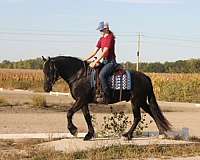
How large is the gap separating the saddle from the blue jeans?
9 cm

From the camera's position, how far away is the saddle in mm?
13453

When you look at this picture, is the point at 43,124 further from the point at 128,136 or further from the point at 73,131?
the point at 128,136

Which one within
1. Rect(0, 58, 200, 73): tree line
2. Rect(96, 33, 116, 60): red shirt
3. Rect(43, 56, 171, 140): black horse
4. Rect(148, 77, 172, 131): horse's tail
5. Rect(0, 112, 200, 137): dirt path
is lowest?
Rect(0, 58, 200, 73): tree line

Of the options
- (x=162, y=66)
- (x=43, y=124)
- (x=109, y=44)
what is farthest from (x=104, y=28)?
(x=162, y=66)

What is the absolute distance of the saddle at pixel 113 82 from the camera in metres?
13.5

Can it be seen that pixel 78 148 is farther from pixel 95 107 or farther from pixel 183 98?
pixel 183 98

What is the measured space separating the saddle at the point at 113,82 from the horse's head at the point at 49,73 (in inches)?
37.0

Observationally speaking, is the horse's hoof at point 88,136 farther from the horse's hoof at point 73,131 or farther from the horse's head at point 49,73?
the horse's head at point 49,73

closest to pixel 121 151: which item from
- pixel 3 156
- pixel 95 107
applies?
pixel 3 156

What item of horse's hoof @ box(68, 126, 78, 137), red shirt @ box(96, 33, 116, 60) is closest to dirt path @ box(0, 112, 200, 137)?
horse's hoof @ box(68, 126, 78, 137)

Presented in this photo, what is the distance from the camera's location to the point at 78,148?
12367mm

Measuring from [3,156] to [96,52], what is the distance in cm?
392

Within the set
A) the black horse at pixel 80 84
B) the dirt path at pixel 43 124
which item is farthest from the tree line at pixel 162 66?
the black horse at pixel 80 84

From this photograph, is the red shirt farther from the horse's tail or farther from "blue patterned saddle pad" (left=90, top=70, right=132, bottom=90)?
the horse's tail
